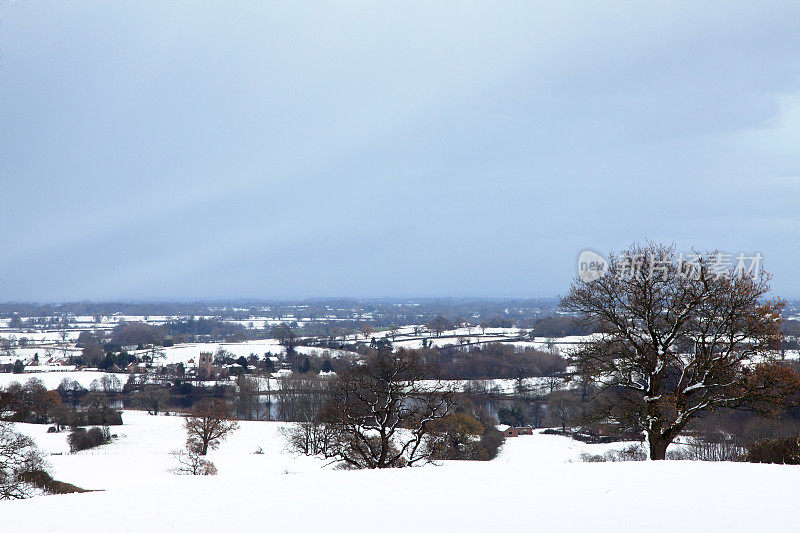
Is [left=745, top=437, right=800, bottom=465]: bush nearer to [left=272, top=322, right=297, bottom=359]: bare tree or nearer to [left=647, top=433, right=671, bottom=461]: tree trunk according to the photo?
[left=647, top=433, right=671, bottom=461]: tree trunk

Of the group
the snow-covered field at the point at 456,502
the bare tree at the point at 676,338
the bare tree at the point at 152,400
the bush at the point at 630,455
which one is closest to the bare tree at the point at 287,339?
the bare tree at the point at 152,400

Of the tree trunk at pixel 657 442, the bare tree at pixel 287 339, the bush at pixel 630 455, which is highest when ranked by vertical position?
the tree trunk at pixel 657 442

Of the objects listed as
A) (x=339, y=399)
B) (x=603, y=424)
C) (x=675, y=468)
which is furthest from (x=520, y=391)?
(x=675, y=468)

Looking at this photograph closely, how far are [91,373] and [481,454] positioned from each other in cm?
9118

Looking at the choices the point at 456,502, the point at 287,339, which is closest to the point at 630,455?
the point at 456,502

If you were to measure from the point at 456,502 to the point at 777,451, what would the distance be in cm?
958

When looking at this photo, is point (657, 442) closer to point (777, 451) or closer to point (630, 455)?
point (630, 455)

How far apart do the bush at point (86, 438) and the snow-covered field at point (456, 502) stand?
46.3 meters

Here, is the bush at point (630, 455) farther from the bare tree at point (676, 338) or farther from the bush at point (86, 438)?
the bush at point (86, 438)

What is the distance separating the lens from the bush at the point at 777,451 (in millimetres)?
12781

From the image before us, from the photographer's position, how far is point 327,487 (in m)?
10.1

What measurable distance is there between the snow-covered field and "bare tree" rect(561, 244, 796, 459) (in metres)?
3.95

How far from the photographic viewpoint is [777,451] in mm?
13492

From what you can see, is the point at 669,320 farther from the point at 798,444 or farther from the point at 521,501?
the point at 521,501
